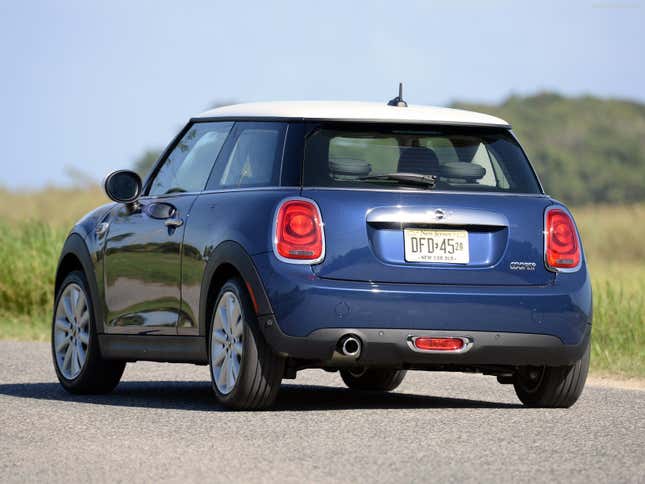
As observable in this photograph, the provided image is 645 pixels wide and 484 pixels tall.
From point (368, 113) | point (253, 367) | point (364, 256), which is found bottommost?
point (253, 367)

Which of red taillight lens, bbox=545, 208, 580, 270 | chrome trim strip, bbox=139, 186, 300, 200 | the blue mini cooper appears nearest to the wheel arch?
the blue mini cooper

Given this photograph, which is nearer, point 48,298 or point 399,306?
point 399,306

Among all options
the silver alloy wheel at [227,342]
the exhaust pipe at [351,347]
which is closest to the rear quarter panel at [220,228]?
the silver alloy wheel at [227,342]

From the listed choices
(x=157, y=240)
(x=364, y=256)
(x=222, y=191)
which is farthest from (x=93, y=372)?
(x=364, y=256)

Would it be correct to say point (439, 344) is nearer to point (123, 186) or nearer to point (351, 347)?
point (351, 347)

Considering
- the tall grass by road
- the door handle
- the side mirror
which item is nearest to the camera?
the door handle

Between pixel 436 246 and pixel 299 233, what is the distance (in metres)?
0.74

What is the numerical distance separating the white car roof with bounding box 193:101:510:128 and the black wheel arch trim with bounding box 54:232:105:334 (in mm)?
1725

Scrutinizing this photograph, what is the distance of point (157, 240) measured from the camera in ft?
34.8

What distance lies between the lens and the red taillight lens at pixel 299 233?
934 cm

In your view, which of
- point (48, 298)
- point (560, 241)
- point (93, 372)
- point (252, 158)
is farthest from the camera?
point (48, 298)

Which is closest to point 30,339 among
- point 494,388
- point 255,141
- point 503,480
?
point 494,388

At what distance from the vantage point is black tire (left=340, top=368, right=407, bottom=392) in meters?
11.9

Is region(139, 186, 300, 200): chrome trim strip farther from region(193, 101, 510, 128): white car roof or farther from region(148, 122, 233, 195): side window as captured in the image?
region(193, 101, 510, 128): white car roof
